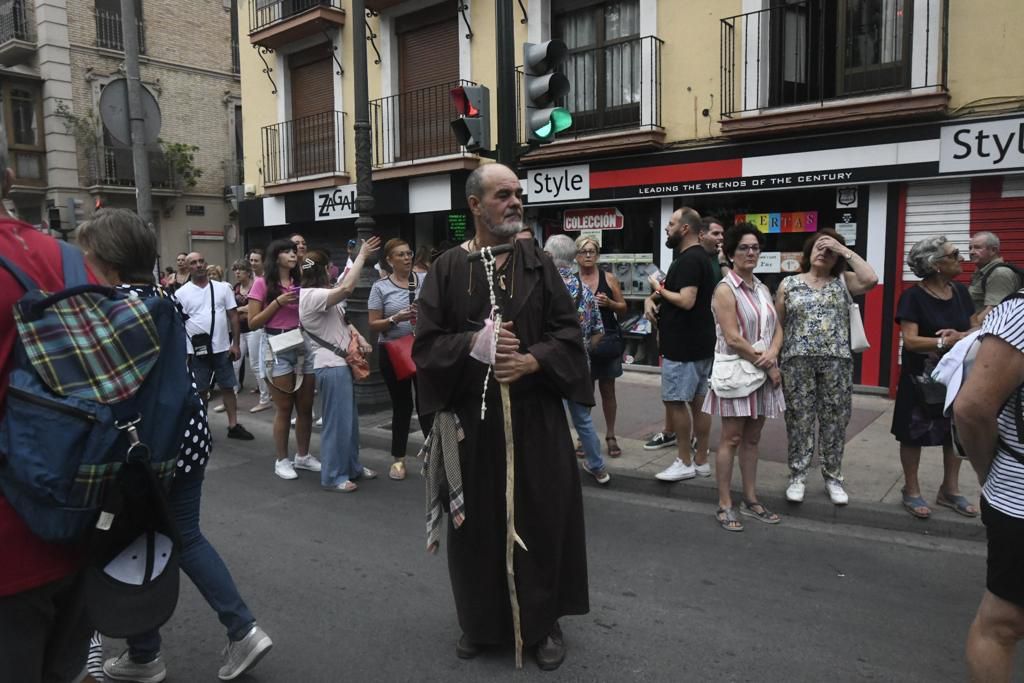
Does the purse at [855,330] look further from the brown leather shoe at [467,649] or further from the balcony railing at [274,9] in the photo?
the balcony railing at [274,9]

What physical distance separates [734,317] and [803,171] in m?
5.20

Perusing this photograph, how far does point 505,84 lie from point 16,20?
20.0 meters

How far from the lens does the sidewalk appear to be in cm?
504

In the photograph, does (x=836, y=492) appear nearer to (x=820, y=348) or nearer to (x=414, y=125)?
(x=820, y=348)

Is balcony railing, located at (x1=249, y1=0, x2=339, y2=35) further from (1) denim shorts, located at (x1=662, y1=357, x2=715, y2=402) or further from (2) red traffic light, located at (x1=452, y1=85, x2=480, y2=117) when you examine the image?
(1) denim shorts, located at (x1=662, y1=357, x2=715, y2=402)

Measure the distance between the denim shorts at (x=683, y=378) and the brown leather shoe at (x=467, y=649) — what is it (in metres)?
3.02

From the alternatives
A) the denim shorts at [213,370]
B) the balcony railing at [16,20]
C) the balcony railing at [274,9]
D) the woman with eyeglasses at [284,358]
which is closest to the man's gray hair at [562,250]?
the woman with eyeglasses at [284,358]

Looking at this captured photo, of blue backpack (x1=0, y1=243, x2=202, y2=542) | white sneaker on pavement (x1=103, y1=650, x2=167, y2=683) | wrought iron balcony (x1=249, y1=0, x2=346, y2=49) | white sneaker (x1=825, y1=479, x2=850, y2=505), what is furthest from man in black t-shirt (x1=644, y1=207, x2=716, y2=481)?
wrought iron balcony (x1=249, y1=0, x2=346, y2=49)

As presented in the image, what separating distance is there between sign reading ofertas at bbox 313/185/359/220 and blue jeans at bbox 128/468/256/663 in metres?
12.2

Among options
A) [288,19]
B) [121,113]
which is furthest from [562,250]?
[288,19]

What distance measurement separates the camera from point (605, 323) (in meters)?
6.57

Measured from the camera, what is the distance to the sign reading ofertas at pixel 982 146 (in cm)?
795

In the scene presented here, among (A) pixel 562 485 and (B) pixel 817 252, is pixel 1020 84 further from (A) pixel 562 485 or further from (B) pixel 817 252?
(A) pixel 562 485

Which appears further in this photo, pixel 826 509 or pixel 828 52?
pixel 828 52
